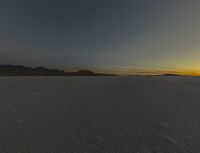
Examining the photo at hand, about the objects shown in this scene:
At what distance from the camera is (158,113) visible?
21.7 ft

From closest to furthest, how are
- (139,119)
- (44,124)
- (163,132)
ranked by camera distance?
(163,132) → (44,124) → (139,119)

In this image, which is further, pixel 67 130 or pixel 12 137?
pixel 67 130

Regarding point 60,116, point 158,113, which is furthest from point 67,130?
point 158,113

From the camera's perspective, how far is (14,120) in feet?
17.7

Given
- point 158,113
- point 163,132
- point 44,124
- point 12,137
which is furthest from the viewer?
point 158,113

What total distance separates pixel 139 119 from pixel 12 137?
4450 millimetres

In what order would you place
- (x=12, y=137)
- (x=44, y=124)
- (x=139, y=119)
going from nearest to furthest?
1. (x=12, y=137)
2. (x=44, y=124)
3. (x=139, y=119)

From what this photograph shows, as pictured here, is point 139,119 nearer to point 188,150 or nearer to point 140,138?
point 140,138

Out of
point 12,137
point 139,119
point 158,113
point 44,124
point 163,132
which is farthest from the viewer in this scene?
point 158,113

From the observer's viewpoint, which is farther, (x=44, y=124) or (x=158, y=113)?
(x=158, y=113)

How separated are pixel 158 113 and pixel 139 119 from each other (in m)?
1.36

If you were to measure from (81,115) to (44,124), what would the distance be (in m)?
1.56

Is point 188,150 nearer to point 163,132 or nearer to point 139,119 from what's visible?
point 163,132

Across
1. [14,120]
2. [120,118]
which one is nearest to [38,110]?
[14,120]
